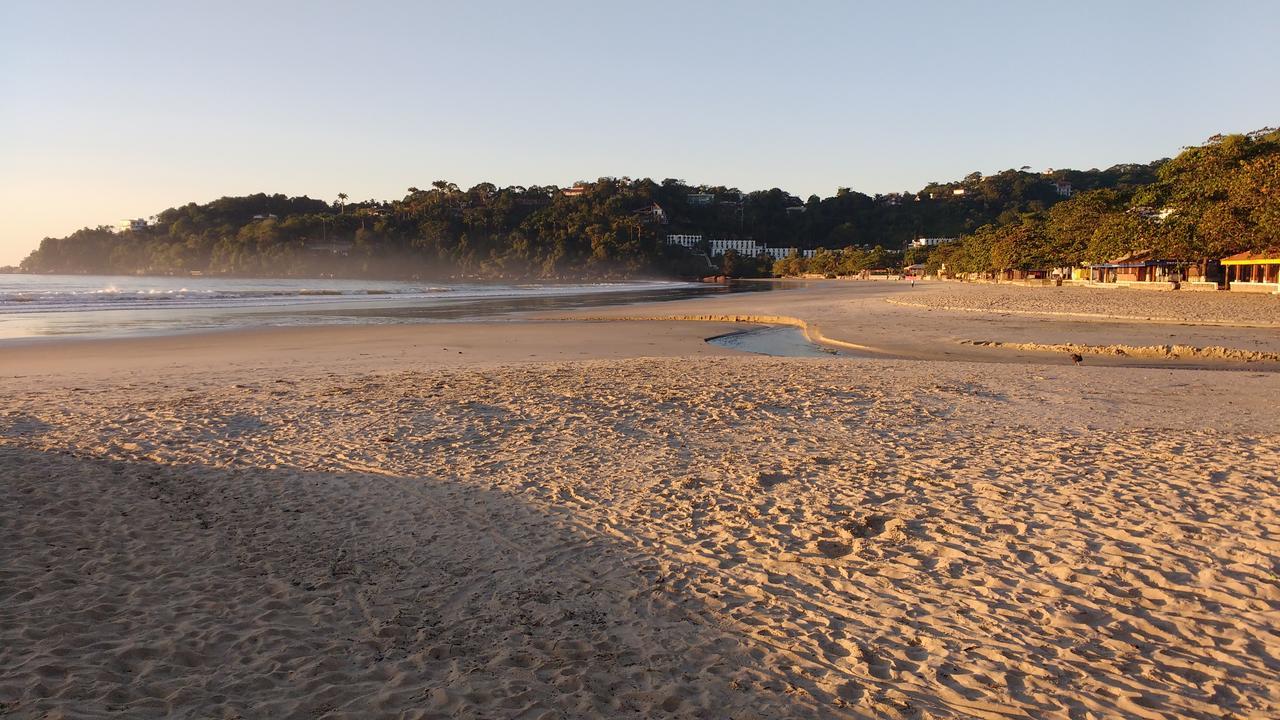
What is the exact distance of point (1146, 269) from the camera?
6656 centimetres

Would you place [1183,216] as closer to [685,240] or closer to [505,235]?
[505,235]

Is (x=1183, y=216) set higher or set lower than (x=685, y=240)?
lower

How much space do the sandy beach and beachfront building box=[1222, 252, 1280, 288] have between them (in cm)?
4333

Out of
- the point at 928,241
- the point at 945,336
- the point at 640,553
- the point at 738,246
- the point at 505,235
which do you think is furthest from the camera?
the point at 738,246

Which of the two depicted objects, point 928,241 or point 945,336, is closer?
point 945,336

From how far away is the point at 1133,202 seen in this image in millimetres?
62281

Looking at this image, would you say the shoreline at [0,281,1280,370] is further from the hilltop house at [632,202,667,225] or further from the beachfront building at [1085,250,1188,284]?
the hilltop house at [632,202,667,225]

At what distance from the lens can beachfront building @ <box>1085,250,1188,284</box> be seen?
2330 inches

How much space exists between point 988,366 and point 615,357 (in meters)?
8.09

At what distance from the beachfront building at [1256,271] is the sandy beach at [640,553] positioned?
142 feet

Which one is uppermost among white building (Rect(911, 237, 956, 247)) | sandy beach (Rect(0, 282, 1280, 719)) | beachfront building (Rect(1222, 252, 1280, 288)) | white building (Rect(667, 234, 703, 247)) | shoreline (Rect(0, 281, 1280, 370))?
white building (Rect(667, 234, 703, 247))

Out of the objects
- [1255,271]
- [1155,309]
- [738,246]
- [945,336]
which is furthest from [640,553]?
[738,246]

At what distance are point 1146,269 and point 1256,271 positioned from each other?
1877 centimetres

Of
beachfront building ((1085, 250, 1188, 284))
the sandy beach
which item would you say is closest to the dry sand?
the sandy beach
